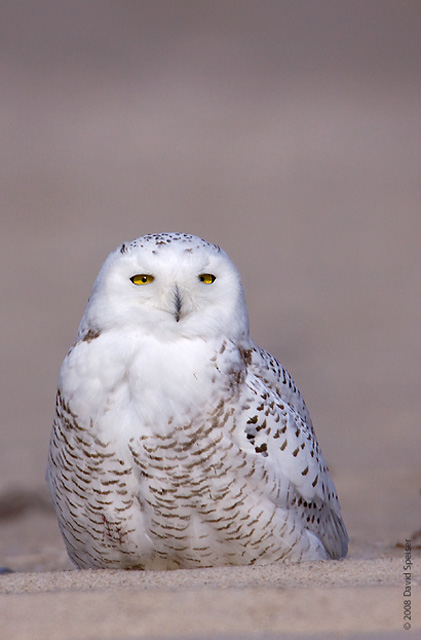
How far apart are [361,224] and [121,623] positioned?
36.0 feet

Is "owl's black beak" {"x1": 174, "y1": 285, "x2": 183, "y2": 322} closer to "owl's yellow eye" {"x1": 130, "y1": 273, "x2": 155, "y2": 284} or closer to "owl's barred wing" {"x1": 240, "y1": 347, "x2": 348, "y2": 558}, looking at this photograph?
"owl's yellow eye" {"x1": 130, "y1": 273, "x2": 155, "y2": 284}

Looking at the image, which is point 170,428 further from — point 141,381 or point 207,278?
point 207,278

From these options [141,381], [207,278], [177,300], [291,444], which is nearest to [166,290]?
[177,300]

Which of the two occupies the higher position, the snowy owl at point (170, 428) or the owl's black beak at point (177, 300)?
the owl's black beak at point (177, 300)

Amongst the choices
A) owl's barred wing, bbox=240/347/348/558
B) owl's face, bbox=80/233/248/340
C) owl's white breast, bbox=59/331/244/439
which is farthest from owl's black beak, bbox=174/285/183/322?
owl's barred wing, bbox=240/347/348/558

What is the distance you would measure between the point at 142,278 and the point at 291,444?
0.69 meters

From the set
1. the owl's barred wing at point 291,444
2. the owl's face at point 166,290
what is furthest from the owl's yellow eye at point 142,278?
the owl's barred wing at point 291,444

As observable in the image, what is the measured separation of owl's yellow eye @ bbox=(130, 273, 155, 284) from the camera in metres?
3.18

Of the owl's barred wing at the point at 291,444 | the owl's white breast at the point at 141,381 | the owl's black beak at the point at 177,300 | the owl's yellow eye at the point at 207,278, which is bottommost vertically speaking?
the owl's barred wing at the point at 291,444

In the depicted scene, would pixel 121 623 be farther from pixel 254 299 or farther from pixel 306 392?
pixel 254 299

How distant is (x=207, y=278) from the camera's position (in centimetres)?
325

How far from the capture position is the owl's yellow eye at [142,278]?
3176mm

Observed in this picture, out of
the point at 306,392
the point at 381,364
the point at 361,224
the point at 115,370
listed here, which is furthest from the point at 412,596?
the point at 361,224

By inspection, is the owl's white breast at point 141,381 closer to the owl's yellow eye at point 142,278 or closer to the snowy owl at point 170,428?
the snowy owl at point 170,428
